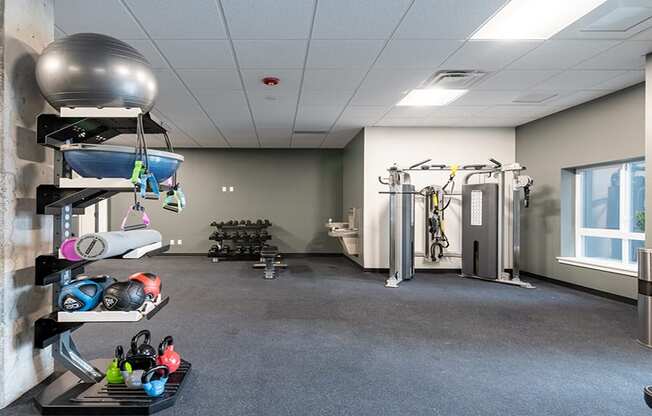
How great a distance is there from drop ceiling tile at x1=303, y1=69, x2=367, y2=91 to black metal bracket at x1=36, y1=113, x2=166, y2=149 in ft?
6.85

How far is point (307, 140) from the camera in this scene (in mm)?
7473

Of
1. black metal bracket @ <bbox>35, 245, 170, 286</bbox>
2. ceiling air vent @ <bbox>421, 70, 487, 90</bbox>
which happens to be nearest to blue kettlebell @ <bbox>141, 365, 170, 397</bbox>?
black metal bracket @ <bbox>35, 245, 170, 286</bbox>

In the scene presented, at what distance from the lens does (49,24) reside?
2266 mm

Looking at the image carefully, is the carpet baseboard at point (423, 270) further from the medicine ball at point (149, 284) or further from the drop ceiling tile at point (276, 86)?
the medicine ball at point (149, 284)

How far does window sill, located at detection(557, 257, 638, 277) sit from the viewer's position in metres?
4.10

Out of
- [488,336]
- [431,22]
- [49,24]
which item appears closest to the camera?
[49,24]

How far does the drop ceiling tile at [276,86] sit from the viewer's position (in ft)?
12.1

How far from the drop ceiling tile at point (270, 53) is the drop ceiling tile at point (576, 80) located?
8.91 ft

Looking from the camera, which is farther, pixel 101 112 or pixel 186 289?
pixel 186 289

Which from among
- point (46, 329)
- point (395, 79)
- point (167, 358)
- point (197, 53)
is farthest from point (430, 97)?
point (46, 329)

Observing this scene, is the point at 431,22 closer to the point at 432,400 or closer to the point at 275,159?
the point at 432,400

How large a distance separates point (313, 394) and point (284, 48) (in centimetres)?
265

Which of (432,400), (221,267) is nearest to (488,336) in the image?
(432,400)

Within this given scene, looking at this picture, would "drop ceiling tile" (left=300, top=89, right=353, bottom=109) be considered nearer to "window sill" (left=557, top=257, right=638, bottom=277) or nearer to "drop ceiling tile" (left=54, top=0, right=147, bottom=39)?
"drop ceiling tile" (left=54, top=0, right=147, bottom=39)
